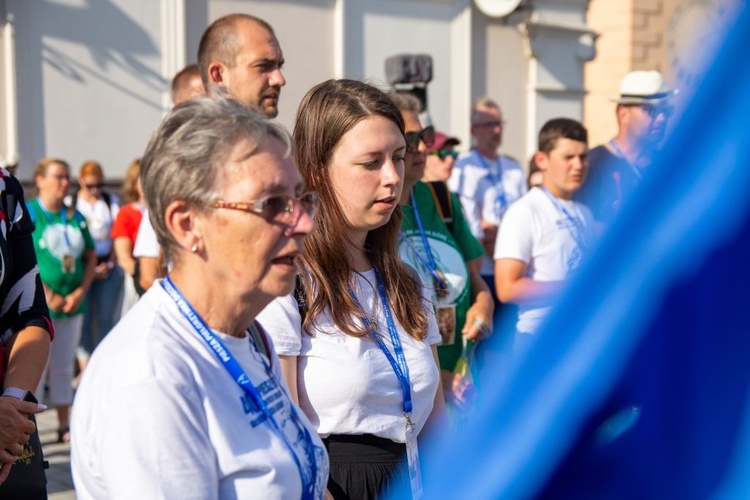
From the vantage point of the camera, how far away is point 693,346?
98 cm

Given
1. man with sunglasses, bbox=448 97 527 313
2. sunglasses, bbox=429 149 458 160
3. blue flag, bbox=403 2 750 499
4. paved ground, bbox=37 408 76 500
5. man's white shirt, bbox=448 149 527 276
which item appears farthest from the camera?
man's white shirt, bbox=448 149 527 276

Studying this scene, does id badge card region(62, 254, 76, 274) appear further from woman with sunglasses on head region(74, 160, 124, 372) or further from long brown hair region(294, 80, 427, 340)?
long brown hair region(294, 80, 427, 340)

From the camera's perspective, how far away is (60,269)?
7.53 meters

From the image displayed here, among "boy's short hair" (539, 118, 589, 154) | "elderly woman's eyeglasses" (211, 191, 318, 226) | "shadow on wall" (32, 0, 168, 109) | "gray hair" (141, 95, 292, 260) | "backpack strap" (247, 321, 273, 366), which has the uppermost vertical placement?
"shadow on wall" (32, 0, 168, 109)

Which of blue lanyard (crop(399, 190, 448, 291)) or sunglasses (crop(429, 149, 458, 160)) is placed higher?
sunglasses (crop(429, 149, 458, 160))

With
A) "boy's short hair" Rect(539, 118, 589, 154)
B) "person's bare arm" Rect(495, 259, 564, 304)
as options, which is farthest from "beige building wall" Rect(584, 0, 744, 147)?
"person's bare arm" Rect(495, 259, 564, 304)

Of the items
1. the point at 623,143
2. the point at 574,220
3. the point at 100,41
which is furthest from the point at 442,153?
the point at 100,41

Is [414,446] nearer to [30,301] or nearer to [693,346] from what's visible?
[30,301]

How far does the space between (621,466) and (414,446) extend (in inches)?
66.9

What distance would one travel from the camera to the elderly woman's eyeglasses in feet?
6.04

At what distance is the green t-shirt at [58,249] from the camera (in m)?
7.49

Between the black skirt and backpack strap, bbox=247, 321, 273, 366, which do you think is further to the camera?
the black skirt

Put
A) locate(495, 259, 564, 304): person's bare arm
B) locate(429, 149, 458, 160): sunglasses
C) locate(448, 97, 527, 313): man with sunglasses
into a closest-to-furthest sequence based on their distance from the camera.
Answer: locate(495, 259, 564, 304): person's bare arm → locate(429, 149, 458, 160): sunglasses → locate(448, 97, 527, 313): man with sunglasses

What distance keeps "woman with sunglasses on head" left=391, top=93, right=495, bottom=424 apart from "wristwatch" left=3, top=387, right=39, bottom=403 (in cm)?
157
